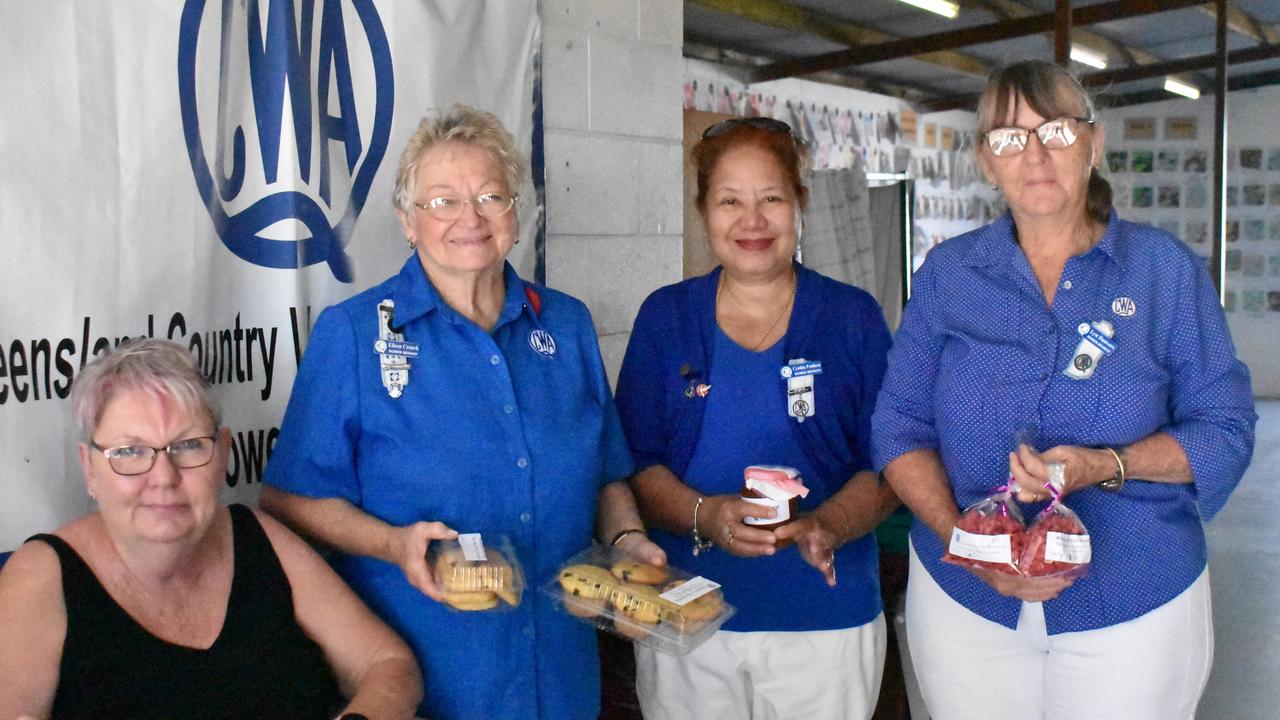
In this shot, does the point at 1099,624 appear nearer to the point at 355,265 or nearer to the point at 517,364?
the point at 517,364

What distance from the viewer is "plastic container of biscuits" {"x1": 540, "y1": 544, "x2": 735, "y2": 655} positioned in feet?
5.88

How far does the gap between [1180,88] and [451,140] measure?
1088 centimetres

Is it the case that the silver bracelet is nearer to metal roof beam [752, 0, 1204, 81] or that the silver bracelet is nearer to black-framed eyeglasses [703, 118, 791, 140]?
black-framed eyeglasses [703, 118, 791, 140]

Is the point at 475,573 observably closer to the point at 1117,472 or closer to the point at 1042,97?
the point at 1117,472

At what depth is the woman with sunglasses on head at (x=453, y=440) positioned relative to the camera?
1812 mm

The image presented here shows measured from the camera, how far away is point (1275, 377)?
1175 centimetres

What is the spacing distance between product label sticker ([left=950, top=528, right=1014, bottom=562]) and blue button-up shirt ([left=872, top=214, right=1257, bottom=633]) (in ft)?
0.56

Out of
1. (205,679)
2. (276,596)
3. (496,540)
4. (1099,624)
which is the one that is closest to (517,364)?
(496,540)

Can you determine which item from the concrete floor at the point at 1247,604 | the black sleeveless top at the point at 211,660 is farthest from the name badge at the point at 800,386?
the concrete floor at the point at 1247,604

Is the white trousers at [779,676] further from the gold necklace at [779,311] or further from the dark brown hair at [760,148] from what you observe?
the dark brown hair at [760,148]

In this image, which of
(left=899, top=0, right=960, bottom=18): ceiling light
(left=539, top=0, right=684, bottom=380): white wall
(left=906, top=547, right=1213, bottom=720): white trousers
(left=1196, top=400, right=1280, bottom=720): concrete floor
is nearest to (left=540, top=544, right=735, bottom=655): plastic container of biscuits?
(left=906, top=547, right=1213, bottom=720): white trousers

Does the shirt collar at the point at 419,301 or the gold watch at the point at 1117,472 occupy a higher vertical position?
the shirt collar at the point at 419,301

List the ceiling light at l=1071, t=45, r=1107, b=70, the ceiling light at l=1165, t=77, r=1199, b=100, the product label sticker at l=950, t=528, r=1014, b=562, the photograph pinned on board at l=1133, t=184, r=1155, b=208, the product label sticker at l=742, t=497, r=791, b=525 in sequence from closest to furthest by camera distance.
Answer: the product label sticker at l=950, t=528, r=1014, b=562 → the product label sticker at l=742, t=497, r=791, b=525 → the ceiling light at l=1071, t=45, r=1107, b=70 → the ceiling light at l=1165, t=77, r=1199, b=100 → the photograph pinned on board at l=1133, t=184, r=1155, b=208

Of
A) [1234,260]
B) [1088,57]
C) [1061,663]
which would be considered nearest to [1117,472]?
[1061,663]
